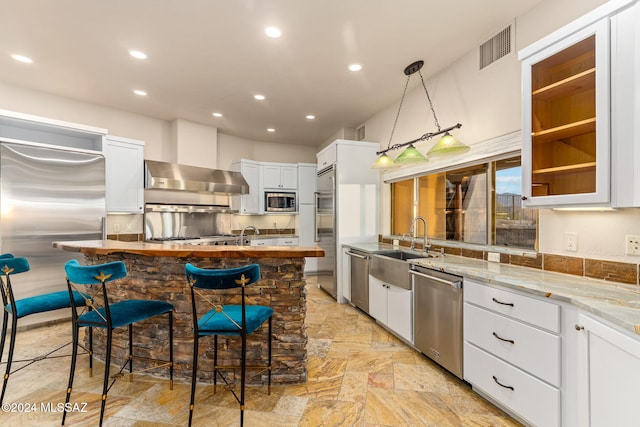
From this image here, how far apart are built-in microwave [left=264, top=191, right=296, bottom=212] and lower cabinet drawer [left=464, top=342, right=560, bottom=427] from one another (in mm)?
4612

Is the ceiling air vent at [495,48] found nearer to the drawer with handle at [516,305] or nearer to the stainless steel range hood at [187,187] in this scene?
the drawer with handle at [516,305]

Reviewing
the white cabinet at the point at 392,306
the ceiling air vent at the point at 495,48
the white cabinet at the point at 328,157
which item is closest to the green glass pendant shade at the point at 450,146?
the ceiling air vent at the point at 495,48

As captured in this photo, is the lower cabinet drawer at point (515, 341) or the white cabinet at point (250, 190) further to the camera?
the white cabinet at point (250, 190)

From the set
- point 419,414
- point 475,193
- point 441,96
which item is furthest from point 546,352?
point 441,96

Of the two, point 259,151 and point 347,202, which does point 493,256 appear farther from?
point 259,151

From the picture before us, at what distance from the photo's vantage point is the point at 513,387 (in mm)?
1834

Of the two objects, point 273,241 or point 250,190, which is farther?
point 273,241

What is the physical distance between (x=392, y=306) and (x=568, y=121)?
2.19 metres

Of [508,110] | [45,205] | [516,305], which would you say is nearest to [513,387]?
[516,305]

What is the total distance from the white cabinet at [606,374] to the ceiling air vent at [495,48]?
7.33ft

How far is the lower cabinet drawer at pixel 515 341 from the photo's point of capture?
1628 millimetres

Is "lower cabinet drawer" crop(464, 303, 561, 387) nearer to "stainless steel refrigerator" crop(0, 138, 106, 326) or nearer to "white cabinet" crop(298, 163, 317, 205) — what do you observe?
"stainless steel refrigerator" crop(0, 138, 106, 326)

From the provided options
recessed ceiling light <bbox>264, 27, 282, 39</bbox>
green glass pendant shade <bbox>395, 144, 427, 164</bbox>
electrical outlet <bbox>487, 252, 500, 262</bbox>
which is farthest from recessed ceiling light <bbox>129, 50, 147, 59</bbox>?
electrical outlet <bbox>487, 252, 500, 262</bbox>

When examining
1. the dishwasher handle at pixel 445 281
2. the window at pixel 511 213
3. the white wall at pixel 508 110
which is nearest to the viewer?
the white wall at pixel 508 110
